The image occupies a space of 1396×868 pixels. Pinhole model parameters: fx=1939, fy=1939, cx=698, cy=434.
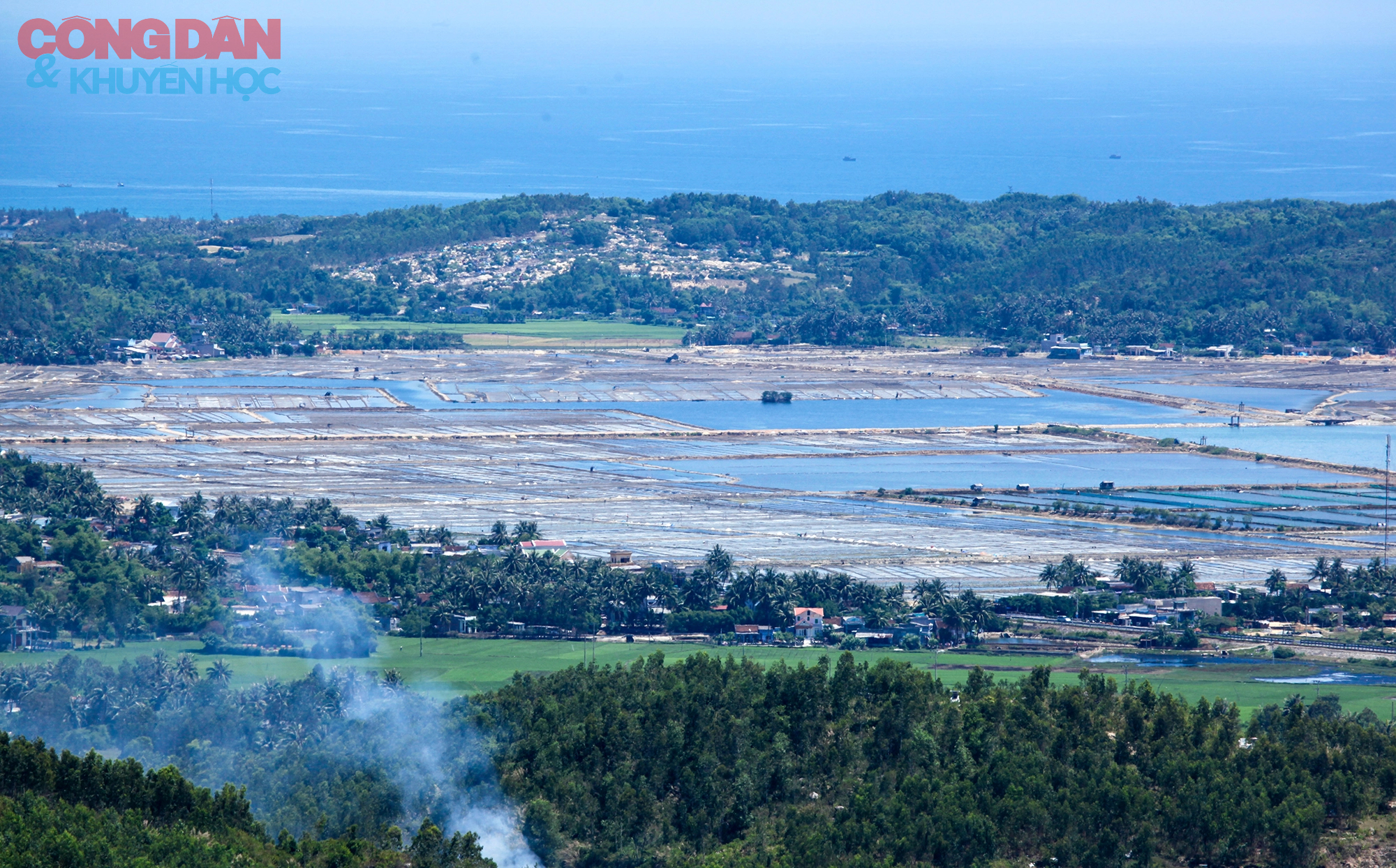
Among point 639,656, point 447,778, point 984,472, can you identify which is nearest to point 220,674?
point 639,656

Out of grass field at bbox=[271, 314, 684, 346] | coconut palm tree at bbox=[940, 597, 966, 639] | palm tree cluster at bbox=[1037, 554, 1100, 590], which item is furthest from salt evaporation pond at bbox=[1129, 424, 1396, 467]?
grass field at bbox=[271, 314, 684, 346]

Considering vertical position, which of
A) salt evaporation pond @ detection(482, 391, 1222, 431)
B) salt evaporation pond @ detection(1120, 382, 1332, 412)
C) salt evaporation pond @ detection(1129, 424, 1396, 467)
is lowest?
salt evaporation pond @ detection(1129, 424, 1396, 467)

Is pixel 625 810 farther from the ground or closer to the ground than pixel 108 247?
closer to the ground

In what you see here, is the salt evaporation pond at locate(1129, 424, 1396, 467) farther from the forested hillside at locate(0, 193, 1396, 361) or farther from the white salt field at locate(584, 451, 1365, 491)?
the forested hillside at locate(0, 193, 1396, 361)

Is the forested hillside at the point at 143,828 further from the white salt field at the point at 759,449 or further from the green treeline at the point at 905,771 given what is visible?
the white salt field at the point at 759,449

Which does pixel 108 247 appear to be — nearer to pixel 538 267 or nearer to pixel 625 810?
pixel 538 267

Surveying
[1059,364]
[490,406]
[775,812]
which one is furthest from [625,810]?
[1059,364]
